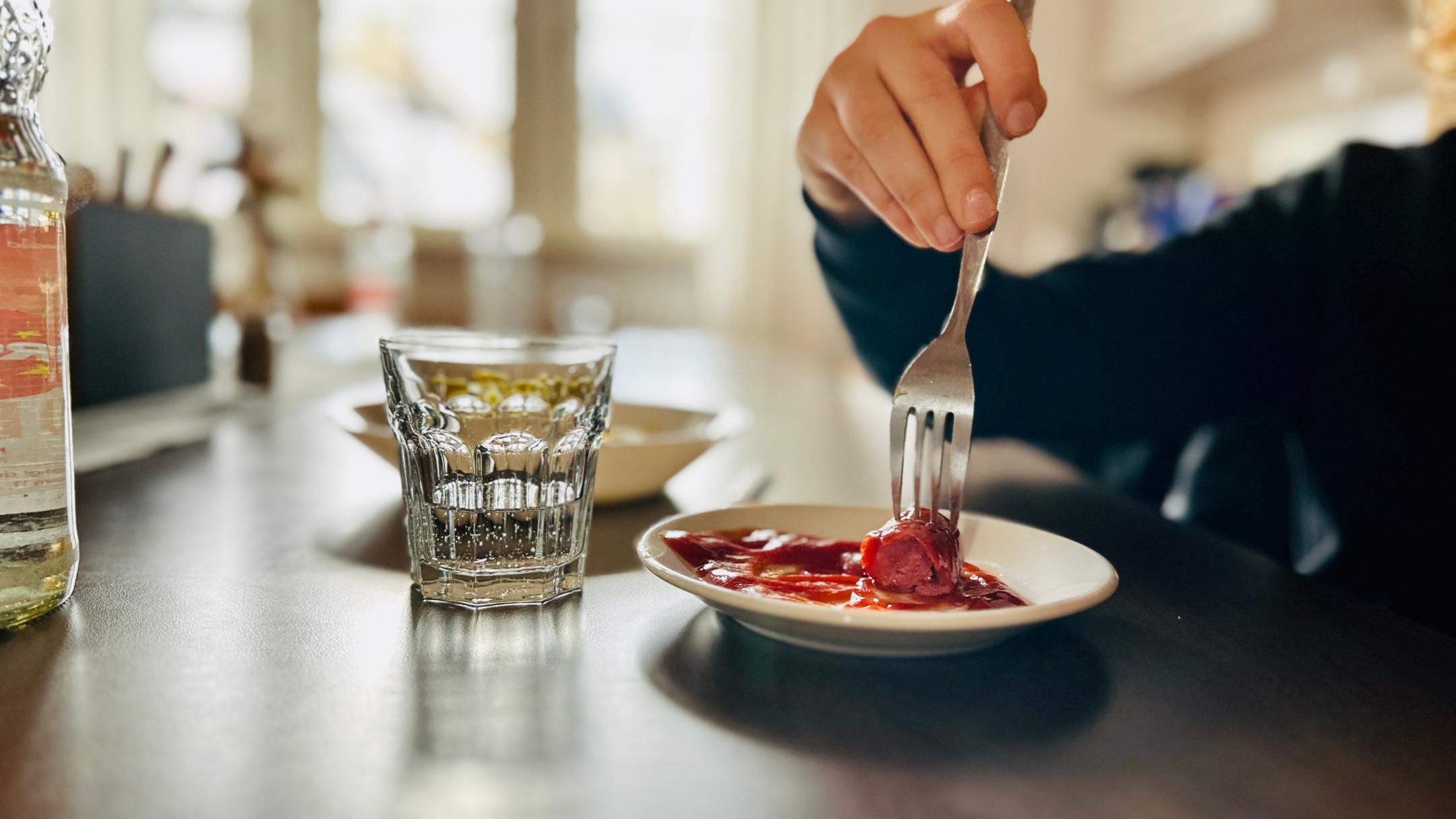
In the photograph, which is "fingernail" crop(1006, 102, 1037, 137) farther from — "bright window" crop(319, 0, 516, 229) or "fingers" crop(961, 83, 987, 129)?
"bright window" crop(319, 0, 516, 229)

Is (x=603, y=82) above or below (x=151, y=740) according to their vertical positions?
above

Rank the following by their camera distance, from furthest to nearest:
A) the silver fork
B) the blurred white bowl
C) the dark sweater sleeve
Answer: the dark sweater sleeve < the blurred white bowl < the silver fork

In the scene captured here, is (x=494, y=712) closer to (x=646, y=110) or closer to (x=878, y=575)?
(x=878, y=575)

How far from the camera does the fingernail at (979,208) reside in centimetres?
55

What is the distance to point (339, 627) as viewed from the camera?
1.44ft

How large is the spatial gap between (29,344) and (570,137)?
3.96m

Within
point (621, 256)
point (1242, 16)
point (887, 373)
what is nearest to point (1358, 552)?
point (887, 373)

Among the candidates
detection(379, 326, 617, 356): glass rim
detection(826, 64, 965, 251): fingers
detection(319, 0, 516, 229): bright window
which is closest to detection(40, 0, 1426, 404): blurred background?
detection(319, 0, 516, 229): bright window

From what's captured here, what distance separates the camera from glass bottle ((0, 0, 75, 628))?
0.41 m

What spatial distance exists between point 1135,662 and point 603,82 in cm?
415

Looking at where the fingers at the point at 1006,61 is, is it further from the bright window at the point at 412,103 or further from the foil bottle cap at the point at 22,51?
the bright window at the point at 412,103

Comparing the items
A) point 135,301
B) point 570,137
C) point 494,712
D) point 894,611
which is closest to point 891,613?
point 894,611

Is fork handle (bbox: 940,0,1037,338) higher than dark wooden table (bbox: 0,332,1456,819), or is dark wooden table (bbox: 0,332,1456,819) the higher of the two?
fork handle (bbox: 940,0,1037,338)

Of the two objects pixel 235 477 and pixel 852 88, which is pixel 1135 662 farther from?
pixel 235 477
